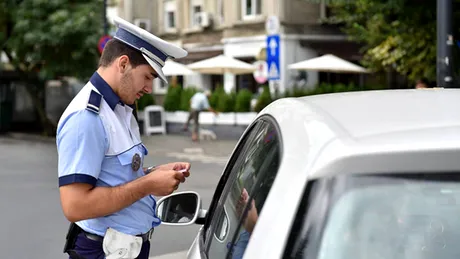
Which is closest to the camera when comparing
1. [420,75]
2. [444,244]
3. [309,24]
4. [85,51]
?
[444,244]

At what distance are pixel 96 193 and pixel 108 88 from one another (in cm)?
43

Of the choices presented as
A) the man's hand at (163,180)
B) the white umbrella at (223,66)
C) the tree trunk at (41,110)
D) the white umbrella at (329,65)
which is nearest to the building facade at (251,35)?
the white umbrella at (223,66)

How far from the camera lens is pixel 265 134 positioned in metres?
2.39

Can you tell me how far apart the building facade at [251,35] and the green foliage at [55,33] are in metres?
5.62

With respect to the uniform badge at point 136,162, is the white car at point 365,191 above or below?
above

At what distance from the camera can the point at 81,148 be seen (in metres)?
2.54

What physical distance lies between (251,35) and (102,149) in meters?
25.4

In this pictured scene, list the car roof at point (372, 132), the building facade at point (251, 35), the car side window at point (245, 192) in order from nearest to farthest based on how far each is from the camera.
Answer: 1. the car roof at point (372, 132)
2. the car side window at point (245, 192)
3. the building facade at point (251, 35)

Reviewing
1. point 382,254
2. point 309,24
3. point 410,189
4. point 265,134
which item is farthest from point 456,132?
point 309,24

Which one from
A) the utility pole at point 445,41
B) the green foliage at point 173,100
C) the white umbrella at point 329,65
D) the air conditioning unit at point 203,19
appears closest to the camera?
the utility pole at point 445,41

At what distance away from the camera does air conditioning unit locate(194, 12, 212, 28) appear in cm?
3014

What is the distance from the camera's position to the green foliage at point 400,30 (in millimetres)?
13094

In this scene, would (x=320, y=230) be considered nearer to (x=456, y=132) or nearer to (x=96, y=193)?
(x=456, y=132)

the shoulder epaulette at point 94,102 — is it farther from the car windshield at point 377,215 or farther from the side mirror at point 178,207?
the car windshield at point 377,215
